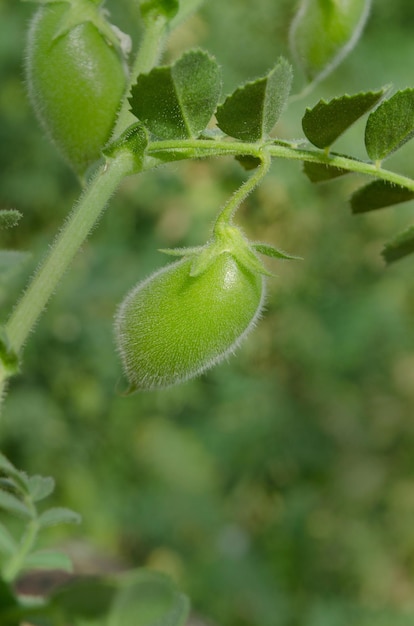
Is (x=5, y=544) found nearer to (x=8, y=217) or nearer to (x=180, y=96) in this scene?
(x=8, y=217)

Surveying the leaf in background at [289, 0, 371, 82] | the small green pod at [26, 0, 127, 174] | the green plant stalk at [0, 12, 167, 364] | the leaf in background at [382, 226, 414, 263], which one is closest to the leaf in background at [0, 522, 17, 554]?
the green plant stalk at [0, 12, 167, 364]

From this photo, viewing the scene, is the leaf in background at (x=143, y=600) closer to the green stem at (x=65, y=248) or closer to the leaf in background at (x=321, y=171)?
the green stem at (x=65, y=248)

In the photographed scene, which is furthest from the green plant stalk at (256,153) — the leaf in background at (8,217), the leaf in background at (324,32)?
the leaf in background at (324,32)

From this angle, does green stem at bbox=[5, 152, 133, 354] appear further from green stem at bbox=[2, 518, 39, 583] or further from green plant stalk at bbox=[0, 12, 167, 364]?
green stem at bbox=[2, 518, 39, 583]

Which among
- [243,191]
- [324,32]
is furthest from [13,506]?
[324,32]

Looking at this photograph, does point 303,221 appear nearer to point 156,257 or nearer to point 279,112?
point 156,257
